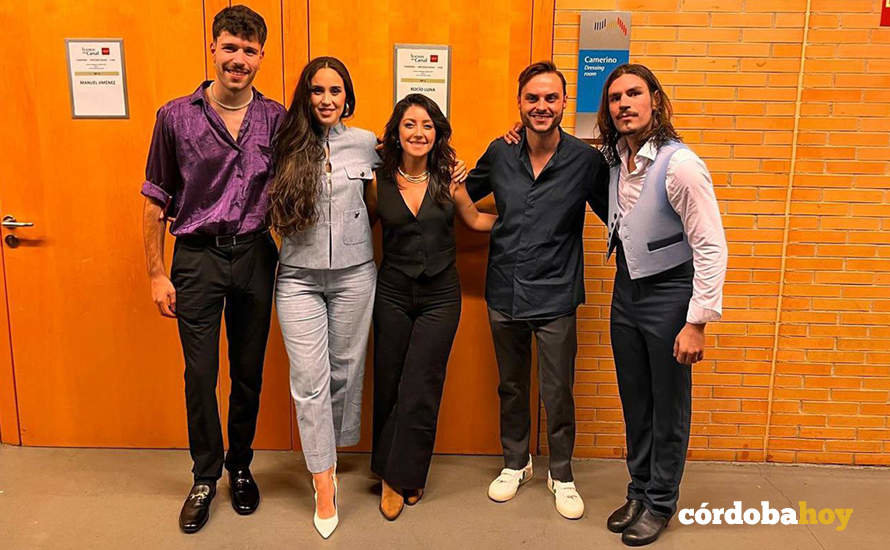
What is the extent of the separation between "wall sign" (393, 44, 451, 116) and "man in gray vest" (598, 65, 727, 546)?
0.82 meters

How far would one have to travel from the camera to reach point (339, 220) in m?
2.63

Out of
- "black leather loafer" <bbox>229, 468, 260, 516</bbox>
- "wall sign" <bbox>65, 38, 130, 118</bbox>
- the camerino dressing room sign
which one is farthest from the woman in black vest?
"wall sign" <bbox>65, 38, 130, 118</bbox>

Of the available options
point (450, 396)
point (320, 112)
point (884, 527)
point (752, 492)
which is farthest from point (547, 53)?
point (884, 527)

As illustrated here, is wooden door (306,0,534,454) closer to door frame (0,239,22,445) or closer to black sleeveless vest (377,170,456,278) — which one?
black sleeveless vest (377,170,456,278)

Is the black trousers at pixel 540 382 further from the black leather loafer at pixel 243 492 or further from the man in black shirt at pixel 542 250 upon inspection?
the black leather loafer at pixel 243 492

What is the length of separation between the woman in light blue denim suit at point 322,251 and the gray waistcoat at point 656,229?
3.37 feet

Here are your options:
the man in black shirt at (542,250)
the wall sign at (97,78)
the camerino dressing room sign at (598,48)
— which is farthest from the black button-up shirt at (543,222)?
the wall sign at (97,78)

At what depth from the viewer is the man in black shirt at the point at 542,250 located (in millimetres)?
2734

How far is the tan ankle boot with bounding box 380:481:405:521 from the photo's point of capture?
2799 mm

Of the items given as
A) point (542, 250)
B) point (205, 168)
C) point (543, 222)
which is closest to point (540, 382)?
point (542, 250)

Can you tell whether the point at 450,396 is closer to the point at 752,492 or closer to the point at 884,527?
the point at 752,492

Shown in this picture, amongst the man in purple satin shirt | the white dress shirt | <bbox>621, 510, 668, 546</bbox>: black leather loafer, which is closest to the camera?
the white dress shirt

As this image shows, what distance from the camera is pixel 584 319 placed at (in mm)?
3256

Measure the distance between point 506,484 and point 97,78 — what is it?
100 inches
